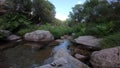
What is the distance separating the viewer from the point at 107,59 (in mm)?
6141

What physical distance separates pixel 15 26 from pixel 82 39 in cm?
780

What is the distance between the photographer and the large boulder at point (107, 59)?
5982 millimetres

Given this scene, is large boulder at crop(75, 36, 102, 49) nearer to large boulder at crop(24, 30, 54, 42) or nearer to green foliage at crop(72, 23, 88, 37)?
green foliage at crop(72, 23, 88, 37)

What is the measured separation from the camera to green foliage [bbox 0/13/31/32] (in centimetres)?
1476

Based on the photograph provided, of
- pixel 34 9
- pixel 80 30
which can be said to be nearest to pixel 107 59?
pixel 80 30

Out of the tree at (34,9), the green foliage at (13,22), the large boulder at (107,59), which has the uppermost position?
the tree at (34,9)

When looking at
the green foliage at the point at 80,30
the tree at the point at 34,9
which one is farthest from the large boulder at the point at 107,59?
the tree at the point at 34,9

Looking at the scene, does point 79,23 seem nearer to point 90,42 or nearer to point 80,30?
point 80,30

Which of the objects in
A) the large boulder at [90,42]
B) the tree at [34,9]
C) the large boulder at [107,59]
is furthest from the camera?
the tree at [34,9]

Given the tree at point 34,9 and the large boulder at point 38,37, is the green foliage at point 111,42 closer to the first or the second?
the large boulder at point 38,37

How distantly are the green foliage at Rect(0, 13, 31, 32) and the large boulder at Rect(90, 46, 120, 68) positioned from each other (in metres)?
10.5

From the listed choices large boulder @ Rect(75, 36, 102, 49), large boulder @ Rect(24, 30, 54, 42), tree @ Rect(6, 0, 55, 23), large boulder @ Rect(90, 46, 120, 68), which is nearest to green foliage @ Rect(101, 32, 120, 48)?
large boulder @ Rect(75, 36, 102, 49)

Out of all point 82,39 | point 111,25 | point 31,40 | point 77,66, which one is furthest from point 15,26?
point 77,66

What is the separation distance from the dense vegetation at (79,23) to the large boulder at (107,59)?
4.83ft
